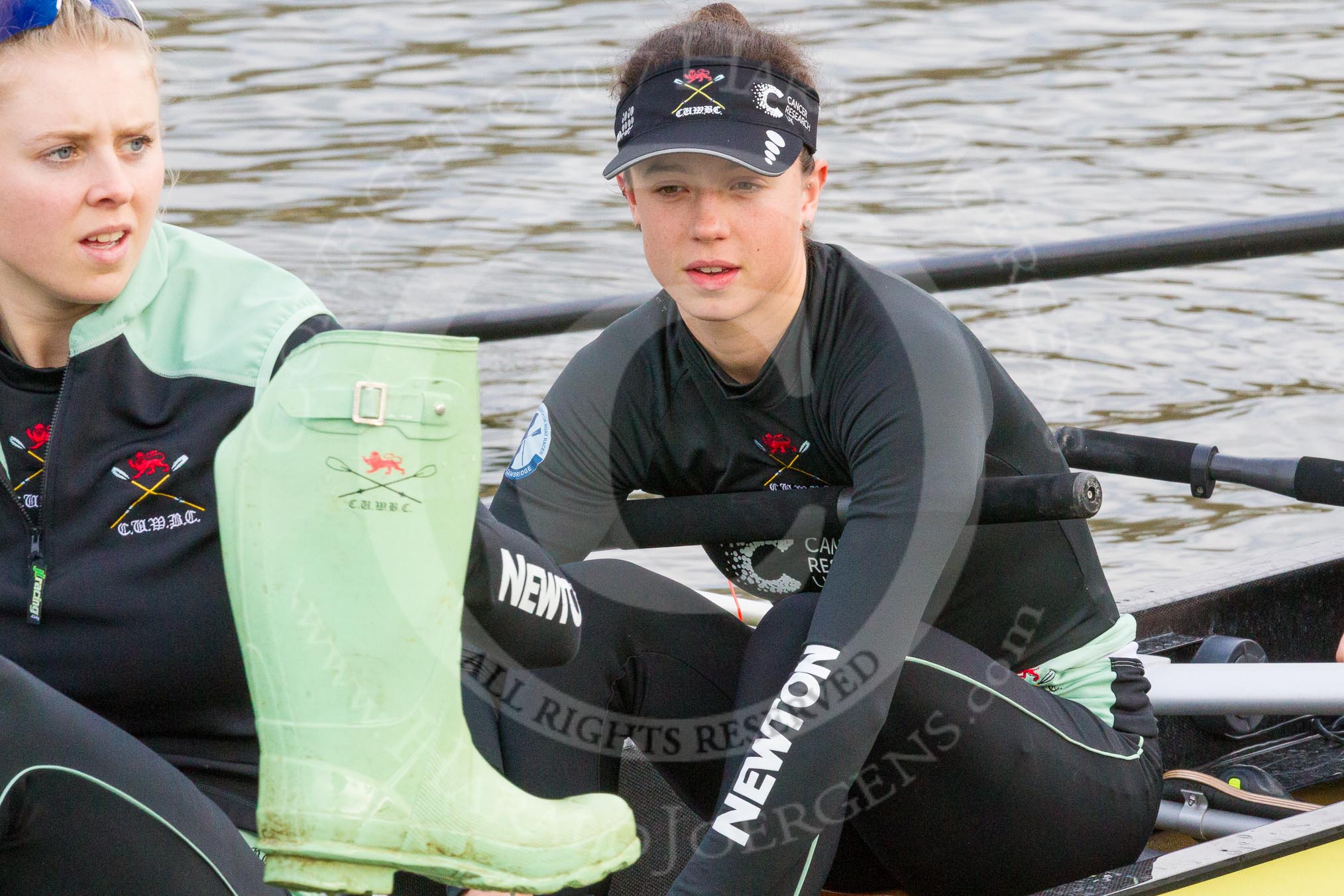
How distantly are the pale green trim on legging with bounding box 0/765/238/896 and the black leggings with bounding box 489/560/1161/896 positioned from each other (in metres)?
0.39

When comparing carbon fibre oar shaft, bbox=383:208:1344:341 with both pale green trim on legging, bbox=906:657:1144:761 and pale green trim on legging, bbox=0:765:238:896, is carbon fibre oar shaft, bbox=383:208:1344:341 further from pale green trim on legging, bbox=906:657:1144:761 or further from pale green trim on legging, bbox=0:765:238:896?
pale green trim on legging, bbox=0:765:238:896

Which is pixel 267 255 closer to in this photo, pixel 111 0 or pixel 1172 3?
pixel 111 0

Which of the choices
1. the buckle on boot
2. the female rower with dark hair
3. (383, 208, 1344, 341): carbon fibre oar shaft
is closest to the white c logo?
the female rower with dark hair

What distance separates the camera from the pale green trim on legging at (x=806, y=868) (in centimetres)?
156

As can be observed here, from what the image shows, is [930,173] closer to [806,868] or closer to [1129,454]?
[1129,454]

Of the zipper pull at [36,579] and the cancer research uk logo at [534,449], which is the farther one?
the cancer research uk logo at [534,449]

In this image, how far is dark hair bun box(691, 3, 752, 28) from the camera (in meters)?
1.79

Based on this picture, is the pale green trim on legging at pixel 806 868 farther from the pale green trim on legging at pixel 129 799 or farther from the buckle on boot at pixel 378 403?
the buckle on boot at pixel 378 403

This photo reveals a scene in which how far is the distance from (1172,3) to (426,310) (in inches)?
199

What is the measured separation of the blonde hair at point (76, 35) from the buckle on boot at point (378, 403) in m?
0.41

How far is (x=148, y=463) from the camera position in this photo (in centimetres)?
140

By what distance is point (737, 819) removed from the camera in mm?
1501

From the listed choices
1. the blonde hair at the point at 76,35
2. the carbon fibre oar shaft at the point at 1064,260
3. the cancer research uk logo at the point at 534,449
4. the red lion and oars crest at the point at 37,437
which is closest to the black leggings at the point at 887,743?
the cancer research uk logo at the point at 534,449

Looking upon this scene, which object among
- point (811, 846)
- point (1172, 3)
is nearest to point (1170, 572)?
point (811, 846)
